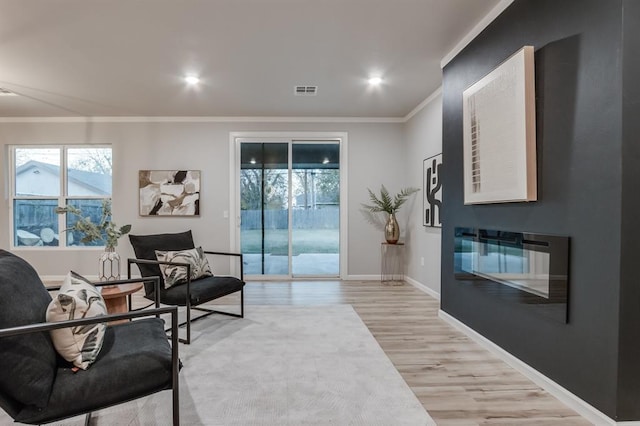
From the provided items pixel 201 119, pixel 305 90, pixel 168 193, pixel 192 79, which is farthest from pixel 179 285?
pixel 201 119

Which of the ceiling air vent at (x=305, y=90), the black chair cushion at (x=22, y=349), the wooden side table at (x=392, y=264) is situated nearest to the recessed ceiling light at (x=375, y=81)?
the ceiling air vent at (x=305, y=90)

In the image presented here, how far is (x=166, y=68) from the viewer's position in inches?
139

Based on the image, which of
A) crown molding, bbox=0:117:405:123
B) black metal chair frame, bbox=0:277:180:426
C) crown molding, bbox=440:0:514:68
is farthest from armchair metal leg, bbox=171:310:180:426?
crown molding, bbox=0:117:405:123

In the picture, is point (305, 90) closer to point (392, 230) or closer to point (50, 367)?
point (392, 230)

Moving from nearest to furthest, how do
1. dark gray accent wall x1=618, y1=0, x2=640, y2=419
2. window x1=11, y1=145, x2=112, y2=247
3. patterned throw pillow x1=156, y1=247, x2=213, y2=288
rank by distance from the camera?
dark gray accent wall x1=618, y1=0, x2=640, y2=419
patterned throw pillow x1=156, y1=247, x2=213, y2=288
window x1=11, y1=145, x2=112, y2=247

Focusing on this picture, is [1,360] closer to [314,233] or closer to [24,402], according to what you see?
[24,402]

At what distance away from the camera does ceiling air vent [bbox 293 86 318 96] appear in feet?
13.3

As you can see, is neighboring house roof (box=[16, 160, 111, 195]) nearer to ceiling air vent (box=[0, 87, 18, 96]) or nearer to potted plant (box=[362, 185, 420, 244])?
ceiling air vent (box=[0, 87, 18, 96])

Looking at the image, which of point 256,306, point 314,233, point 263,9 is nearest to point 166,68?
point 263,9

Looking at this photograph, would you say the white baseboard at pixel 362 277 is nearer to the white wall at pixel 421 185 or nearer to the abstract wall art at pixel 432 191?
the white wall at pixel 421 185

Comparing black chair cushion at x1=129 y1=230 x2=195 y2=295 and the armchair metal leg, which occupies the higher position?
black chair cushion at x1=129 y1=230 x2=195 y2=295

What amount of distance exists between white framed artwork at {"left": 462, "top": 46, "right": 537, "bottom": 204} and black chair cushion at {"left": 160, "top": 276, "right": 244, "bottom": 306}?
87.0 inches

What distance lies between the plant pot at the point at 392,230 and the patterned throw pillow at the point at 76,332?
12.9 feet

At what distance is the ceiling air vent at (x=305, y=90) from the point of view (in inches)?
160
